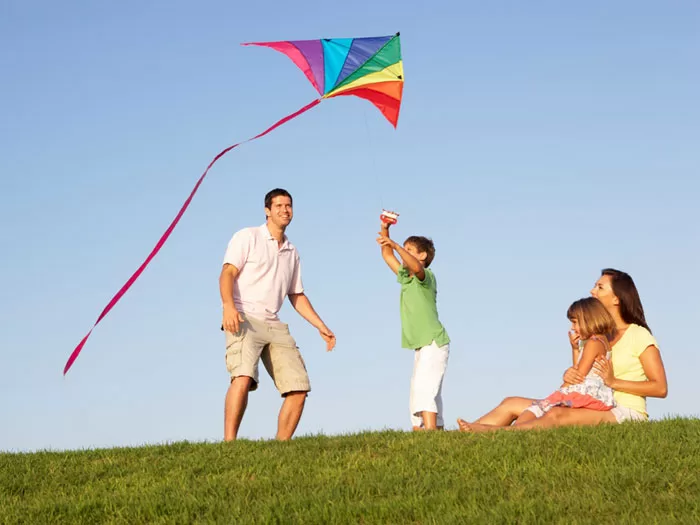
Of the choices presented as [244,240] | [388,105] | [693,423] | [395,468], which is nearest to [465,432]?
[395,468]

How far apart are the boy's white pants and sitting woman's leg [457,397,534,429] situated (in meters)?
0.57

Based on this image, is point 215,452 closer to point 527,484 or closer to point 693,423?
point 527,484

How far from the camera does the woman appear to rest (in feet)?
30.5

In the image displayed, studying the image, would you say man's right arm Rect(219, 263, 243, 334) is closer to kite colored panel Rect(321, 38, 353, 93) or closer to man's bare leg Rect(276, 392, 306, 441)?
man's bare leg Rect(276, 392, 306, 441)

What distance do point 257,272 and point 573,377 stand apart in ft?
11.8

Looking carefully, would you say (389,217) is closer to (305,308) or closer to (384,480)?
(305,308)

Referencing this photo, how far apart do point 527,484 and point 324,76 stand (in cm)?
670

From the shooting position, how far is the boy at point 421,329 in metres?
10.2

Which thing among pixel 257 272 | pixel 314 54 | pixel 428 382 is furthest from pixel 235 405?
pixel 314 54

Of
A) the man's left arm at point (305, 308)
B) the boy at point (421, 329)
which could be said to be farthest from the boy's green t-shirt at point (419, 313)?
the man's left arm at point (305, 308)

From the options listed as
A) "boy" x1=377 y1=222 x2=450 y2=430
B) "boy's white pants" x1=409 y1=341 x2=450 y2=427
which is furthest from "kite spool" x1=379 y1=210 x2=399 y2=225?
"boy's white pants" x1=409 y1=341 x2=450 y2=427

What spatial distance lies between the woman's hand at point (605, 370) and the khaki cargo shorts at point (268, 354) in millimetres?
3128

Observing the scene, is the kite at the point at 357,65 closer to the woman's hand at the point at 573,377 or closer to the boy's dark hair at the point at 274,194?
the boy's dark hair at the point at 274,194

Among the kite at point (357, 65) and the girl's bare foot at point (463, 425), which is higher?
the kite at point (357, 65)
